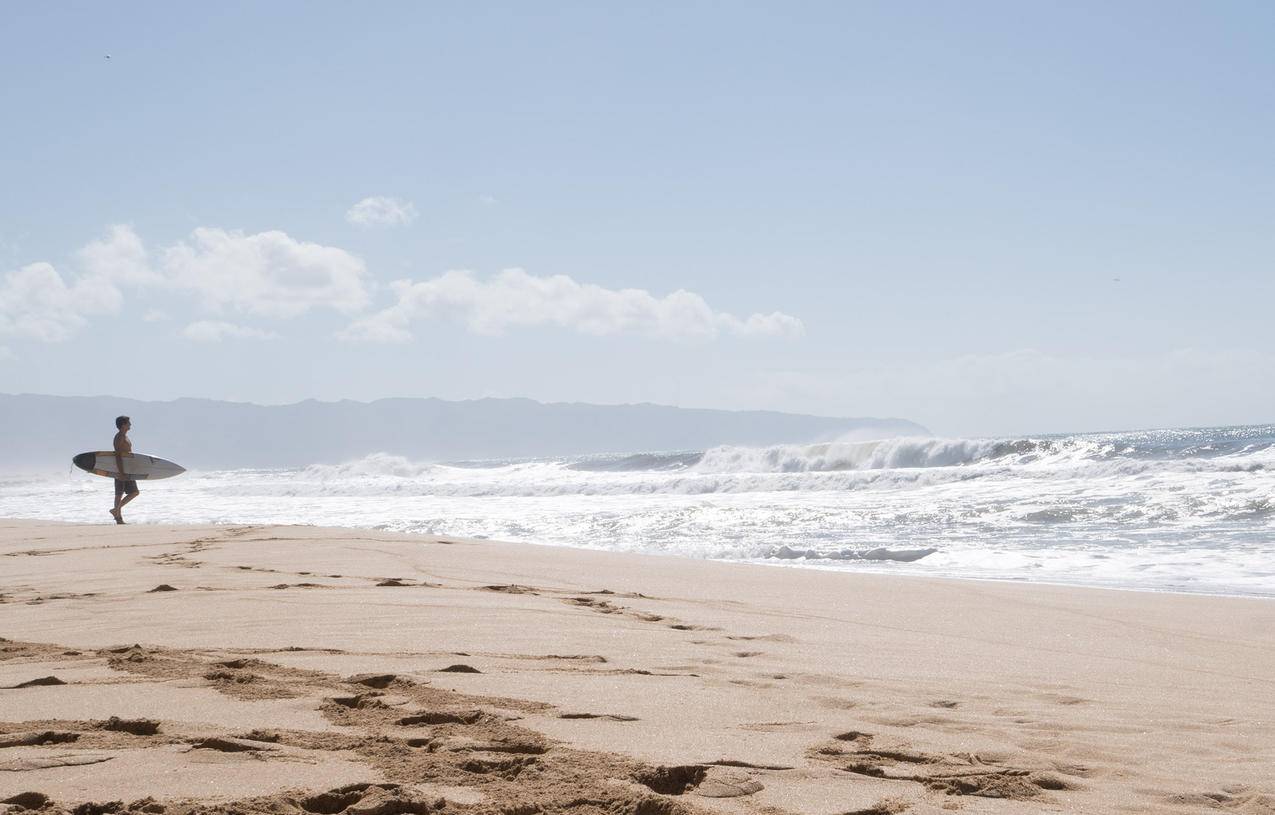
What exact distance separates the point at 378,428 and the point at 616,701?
491 feet

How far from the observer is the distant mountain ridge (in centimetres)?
12256

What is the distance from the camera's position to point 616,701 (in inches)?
110

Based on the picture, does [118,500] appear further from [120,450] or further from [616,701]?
[616,701]

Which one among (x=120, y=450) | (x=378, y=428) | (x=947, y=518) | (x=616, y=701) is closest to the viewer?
(x=616, y=701)

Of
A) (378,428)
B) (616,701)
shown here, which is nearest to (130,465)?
(616,701)

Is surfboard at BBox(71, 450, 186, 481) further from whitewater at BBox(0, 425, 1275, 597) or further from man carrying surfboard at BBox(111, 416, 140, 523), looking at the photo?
whitewater at BBox(0, 425, 1275, 597)

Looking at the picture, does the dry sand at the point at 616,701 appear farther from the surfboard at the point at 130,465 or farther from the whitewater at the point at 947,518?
the surfboard at the point at 130,465

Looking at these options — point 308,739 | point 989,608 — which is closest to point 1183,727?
point 308,739

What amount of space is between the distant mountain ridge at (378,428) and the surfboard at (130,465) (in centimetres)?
9827

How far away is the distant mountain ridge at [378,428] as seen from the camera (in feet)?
402

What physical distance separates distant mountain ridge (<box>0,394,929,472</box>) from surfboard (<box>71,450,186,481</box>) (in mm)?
98267

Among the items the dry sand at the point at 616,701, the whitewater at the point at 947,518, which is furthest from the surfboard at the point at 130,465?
the dry sand at the point at 616,701

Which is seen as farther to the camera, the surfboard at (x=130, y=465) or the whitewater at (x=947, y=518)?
the surfboard at (x=130, y=465)

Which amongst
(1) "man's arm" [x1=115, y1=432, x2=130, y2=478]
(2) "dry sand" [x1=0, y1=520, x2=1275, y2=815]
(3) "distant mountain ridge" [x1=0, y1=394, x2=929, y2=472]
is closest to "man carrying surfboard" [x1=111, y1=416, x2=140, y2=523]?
(1) "man's arm" [x1=115, y1=432, x2=130, y2=478]
